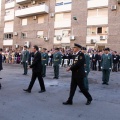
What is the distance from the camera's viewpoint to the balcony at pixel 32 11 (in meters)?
32.2

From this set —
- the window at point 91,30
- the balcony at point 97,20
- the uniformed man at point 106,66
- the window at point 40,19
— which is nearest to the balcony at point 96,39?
the window at point 91,30

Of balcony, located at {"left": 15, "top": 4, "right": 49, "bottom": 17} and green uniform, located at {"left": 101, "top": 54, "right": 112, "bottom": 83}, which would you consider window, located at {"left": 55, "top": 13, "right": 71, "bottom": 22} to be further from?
green uniform, located at {"left": 101, "top": 54, "right": 112, "bottom": 83}

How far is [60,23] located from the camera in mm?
31344

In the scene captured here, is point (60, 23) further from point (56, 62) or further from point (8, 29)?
point (56, 62)

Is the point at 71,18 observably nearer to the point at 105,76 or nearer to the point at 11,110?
the point at 105,76

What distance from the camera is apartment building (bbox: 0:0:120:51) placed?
26.9m

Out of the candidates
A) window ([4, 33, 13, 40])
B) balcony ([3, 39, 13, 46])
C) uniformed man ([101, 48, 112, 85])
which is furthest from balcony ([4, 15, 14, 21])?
uniformed man ([101, 48, 112, 85])

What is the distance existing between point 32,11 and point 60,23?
5263mm

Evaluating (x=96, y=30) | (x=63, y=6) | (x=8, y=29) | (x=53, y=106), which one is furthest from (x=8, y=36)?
(x=53, y=106)

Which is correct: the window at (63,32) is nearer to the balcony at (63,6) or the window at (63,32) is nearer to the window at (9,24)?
the balcony at (63,6)

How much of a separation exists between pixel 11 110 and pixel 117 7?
23299 millimetres

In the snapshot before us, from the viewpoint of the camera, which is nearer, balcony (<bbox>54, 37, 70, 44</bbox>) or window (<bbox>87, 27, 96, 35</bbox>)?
window (<bbox>87, 27, 96, 35</bbox>)

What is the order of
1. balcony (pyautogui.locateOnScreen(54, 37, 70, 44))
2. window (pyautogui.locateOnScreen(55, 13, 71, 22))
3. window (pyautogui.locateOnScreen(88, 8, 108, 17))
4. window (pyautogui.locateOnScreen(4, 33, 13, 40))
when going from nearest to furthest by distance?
window (pyautogui.locateOnScreen(88, 8, 108, 17)) < balcony (pyautogui.locateOnScreen(54, 37, 70, 44)) < window (pyautogui.locateOnScreen(55, 13, 71, 22)) < window (pyautogui.locateOnScreen(4, 33, 13, 40))

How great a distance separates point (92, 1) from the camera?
28.2 metres
